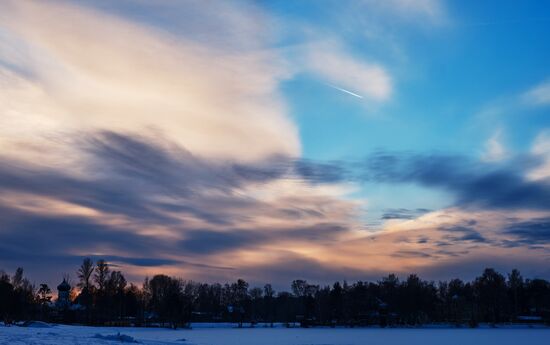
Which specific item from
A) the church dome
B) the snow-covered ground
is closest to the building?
the church dome

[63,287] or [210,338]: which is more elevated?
[63,287]

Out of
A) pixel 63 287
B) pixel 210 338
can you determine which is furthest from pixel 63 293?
pixel 210 338

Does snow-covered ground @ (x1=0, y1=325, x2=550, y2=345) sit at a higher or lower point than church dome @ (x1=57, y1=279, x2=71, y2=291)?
lower

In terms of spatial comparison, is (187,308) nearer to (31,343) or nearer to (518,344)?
(518,344)

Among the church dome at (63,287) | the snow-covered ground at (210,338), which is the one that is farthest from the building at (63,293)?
the snow-covered ground at (210,338)

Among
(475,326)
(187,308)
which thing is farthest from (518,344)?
(475,326)

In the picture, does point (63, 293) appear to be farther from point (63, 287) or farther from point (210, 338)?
point (210, 338)

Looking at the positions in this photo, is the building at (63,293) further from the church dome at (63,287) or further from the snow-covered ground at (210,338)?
the snow-covered ground at (210,338)

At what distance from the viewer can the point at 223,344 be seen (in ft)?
203

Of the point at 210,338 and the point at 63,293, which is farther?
the point at 63,293

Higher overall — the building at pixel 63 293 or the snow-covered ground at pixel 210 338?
the building at pixel 63 293

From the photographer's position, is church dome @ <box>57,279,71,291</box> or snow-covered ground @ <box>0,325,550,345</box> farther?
church dome @ <box>57,279,71,291</box>

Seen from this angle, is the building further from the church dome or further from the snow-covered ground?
the snow-covered ground

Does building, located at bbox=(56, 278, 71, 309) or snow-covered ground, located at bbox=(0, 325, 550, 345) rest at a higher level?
building, located at bbox=(56, 278, 71, 309)
